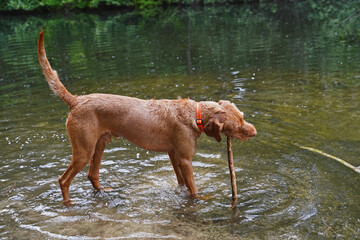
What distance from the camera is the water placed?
4.41 m

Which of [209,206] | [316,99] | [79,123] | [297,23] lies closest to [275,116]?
[316,99]

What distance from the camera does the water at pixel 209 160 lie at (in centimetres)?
441

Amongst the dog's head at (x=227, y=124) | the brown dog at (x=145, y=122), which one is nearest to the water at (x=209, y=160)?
the brown dog at (x=145, y=122)

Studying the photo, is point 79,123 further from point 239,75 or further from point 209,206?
point 239,75

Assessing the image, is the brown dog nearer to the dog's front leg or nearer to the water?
the dog's front leg

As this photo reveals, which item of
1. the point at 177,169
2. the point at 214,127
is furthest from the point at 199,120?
the point at 177,169

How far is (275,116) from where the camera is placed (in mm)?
7809

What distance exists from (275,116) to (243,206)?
11.2ft

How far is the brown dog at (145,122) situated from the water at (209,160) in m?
0.68

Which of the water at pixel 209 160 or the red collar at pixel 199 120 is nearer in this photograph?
the water at pixel 209 160

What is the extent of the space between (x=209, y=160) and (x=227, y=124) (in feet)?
5.37

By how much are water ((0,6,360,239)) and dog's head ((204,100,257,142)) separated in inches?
34.9

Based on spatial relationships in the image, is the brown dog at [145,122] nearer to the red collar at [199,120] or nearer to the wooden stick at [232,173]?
the red collar at [199,120]

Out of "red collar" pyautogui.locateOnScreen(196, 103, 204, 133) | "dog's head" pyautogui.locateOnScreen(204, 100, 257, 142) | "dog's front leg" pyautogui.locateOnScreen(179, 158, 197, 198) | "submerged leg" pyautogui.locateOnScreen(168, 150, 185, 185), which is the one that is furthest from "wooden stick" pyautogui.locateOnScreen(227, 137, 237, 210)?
"submerged leg" pyautogui.locateOnScreen(168, 150, 185, 185)
